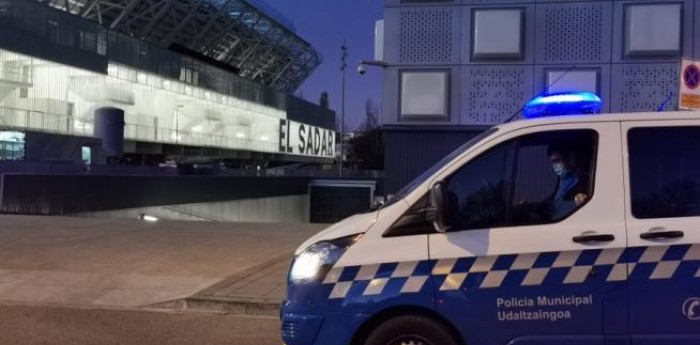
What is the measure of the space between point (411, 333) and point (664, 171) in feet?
6.05

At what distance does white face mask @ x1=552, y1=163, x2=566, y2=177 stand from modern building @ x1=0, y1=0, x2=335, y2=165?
116ft

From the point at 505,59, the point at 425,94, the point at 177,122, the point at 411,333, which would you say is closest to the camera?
the point at 411,333

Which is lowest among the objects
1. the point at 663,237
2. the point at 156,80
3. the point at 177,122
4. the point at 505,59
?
the point at 663,237

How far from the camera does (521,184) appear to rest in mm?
4422

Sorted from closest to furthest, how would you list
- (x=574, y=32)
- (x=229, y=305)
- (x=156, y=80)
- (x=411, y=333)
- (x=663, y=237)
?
(x=663, y=237) < (x=411, y=333) < (x=229, y=305) < (x=574, y=32) < (x=156, y=80)

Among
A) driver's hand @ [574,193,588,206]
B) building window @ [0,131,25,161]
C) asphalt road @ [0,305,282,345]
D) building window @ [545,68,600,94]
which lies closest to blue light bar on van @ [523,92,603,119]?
driver's hand @ [574,193,588,206]

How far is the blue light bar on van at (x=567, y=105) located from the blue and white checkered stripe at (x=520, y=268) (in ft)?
5.15

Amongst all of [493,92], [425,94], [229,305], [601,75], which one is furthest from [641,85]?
[229,305]

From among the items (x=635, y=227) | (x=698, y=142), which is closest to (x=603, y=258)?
(x=635, y=227)

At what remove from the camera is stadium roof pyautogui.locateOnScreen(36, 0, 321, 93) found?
201ft

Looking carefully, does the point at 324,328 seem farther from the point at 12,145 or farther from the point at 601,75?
the point at 12,145

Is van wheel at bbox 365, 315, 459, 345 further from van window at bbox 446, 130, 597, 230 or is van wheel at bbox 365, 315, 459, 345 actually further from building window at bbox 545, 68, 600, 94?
building window at bbox 545, 68, 600, 94

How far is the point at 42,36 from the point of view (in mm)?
46469

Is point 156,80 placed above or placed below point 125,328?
above
